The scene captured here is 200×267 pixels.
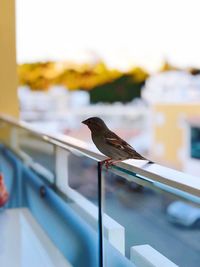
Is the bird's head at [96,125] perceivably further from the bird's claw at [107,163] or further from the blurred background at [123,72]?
the blurred background at [123,72]

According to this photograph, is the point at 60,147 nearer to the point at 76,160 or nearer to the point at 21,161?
the point at 76,160

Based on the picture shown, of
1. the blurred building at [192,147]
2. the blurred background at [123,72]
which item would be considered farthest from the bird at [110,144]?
the blurred building at [192,147]

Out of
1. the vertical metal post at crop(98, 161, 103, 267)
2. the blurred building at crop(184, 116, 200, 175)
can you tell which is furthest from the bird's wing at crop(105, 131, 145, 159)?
the blurred building at crop(184, 116, 200, 175)

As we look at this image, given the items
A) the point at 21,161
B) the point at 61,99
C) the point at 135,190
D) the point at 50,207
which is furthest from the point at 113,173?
the point at 61,99

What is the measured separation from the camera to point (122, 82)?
12.3 m

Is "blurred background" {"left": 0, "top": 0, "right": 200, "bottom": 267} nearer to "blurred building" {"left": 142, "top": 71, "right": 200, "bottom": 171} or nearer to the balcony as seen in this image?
"blurred building" {"left": 142, "top": 71, "right": 200, "bottom": 171}

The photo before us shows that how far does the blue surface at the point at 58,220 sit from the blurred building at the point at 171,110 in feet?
31.8

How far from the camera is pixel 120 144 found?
126 cm

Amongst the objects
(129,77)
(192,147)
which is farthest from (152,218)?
(129,77)

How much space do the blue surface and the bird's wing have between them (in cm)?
33

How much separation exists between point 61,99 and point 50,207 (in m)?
10.1

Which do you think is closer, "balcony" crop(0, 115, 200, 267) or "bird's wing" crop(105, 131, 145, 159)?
"balcony" crop(0, 115, 200, 267)

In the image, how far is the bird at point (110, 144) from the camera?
1.25 meters

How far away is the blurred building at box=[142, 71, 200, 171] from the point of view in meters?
12.3
